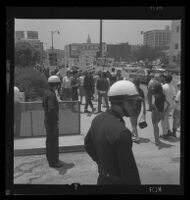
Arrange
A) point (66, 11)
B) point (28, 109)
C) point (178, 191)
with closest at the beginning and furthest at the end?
point (66, 11)
point (178, 191)
point (28, 109)

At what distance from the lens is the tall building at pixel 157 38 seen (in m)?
2.84

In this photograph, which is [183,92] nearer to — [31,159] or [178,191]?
[178,191]

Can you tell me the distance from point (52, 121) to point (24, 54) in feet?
2.29

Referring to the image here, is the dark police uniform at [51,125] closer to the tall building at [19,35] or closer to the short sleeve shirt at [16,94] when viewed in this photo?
the short sleeve shirt at [16,94]

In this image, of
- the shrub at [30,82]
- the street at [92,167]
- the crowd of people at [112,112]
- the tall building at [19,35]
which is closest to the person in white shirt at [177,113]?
the crowd of people at [112,112]

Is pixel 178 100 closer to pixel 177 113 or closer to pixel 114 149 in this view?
pixel 177 113

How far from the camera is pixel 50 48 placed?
116 inches

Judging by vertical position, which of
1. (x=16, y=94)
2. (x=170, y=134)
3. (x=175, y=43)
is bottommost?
(x=170, y=134)

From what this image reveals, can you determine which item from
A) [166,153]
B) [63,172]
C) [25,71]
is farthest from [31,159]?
[166,153]

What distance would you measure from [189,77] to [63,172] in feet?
4.72

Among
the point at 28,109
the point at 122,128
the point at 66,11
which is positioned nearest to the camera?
the point at 122,128

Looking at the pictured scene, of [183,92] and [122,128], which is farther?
[183,92]

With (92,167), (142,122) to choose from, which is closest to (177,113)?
(142,122)

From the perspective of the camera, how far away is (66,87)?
3.44 meters
